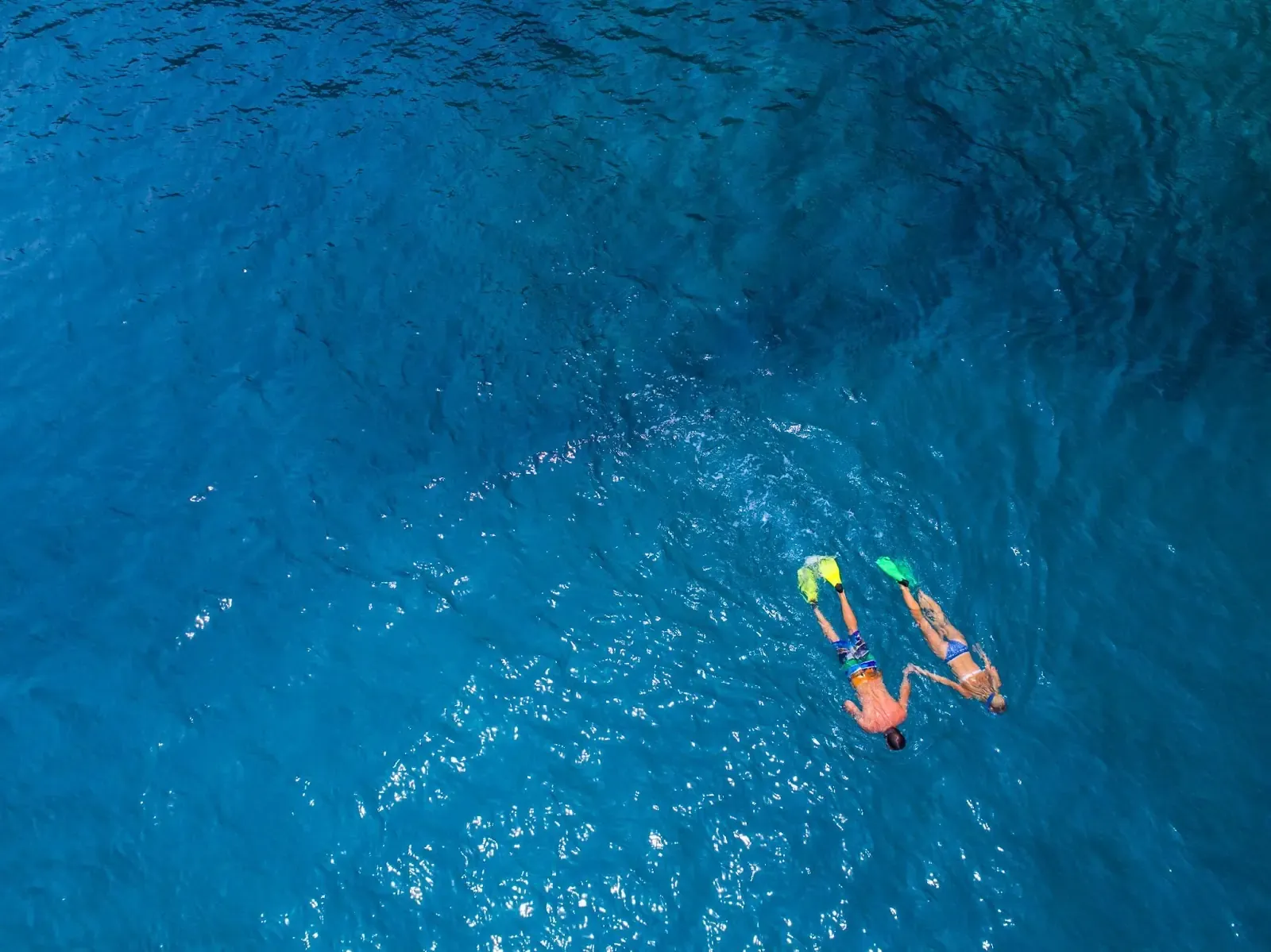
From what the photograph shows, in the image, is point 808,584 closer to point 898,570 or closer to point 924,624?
point 898,570

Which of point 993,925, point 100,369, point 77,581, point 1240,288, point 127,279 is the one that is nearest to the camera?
point 993,925

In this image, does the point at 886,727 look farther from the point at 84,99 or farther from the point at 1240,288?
the point at 84,99

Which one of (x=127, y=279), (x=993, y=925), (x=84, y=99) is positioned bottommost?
(x=993, y=925)

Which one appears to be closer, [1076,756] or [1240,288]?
[1076,756]

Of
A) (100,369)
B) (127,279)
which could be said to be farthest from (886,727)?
(127,279)

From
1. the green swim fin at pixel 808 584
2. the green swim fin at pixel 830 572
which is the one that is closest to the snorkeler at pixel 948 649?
the green swim fin at pixel 830 572

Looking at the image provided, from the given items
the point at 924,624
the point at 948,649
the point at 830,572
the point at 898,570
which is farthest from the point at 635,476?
the point at 948,649

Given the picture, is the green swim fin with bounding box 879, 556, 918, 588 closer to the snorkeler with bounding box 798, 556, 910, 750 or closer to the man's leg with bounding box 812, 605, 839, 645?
the snorkeler with bounding box 798, 556, 910, 750

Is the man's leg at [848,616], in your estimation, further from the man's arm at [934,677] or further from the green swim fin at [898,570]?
the man's arm at [934,677]
